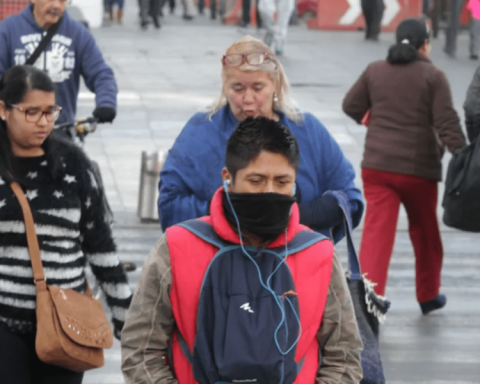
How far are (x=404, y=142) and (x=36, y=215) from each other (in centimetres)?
371

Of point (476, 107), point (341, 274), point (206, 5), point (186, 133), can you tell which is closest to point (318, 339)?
point (341, 274)

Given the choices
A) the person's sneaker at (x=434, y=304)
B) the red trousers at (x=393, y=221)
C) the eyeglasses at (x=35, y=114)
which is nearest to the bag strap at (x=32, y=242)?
the eyeglasses at (x=35, y=114)

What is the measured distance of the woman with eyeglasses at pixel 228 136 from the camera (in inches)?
171

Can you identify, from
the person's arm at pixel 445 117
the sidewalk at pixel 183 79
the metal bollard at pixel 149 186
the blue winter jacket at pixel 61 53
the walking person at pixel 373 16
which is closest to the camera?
the person's arm at pixel 445 117

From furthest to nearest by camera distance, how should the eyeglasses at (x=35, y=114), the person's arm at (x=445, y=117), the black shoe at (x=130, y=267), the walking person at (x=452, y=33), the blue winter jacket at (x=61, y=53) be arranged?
the walking person at (x=452, y=33)
the black shoe at (x=130, y=267)
the blue winter jacket at (x=61, y=53)
the person's arm at (x=445, y=117)
the eyeglasses at (x=35, y=114)

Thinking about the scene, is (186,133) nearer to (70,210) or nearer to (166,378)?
(70,210)

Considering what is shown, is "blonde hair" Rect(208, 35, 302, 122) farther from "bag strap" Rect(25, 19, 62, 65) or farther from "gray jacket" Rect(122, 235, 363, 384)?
"bag strap" Rect(25, 19, 62, 65)

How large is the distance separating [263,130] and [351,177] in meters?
1.35

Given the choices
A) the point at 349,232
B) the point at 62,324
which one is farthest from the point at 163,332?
the point at 349,232

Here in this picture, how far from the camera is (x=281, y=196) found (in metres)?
3.16

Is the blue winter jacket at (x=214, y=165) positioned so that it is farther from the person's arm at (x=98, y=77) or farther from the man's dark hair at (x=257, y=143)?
the person's arm at (x=98, y=77)

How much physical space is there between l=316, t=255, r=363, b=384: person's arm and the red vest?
3cm

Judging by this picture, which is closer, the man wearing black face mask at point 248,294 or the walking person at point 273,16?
the man wearing black face mask at point 248,294

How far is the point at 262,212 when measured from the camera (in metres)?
3.12
